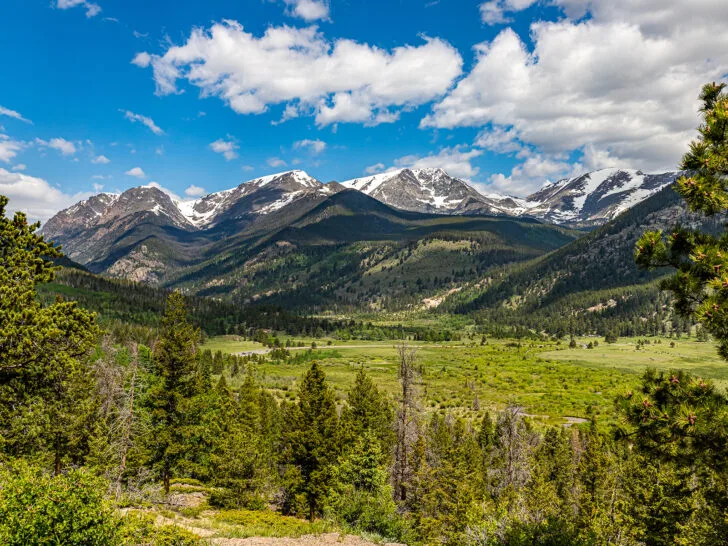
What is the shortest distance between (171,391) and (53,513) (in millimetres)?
28524

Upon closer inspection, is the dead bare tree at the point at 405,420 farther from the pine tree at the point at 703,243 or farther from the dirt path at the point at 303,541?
the pine tree at the point at 703,243

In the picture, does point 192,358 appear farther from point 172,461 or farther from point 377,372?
point 377,372

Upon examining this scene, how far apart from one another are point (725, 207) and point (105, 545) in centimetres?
1837

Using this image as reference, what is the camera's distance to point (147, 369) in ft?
157

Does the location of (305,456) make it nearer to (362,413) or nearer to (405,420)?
(362,413)

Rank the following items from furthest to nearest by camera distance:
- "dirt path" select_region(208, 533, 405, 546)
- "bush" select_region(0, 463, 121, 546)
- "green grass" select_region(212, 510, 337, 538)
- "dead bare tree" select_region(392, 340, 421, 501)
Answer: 1. "dead bare tree" select_region(392, 340, 421, 501)
2. "green grass" select_region(212, 510, 337, 538)
3. "dirt path" select_region(208, 533, 405, 546)
4. "bush" select_region(0, 463, 121, 546)

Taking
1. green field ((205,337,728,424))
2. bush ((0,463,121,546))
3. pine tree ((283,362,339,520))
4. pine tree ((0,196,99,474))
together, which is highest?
pine tree ((0,196,99,474))

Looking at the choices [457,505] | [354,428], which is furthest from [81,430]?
[457,505]

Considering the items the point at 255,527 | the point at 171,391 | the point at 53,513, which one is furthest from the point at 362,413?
the point at 53,513

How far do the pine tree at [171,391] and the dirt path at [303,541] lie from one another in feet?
65.0

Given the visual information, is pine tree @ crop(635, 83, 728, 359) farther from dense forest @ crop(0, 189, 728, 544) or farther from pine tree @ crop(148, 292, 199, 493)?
pine tree @ crop(148, 292, 199, 493)

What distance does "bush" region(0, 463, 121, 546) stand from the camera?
11062 mm

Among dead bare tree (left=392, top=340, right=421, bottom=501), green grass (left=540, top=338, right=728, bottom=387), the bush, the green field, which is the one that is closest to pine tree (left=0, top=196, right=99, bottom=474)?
the bush

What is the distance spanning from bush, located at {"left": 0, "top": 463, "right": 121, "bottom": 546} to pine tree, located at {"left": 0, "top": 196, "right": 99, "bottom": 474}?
7.77m
